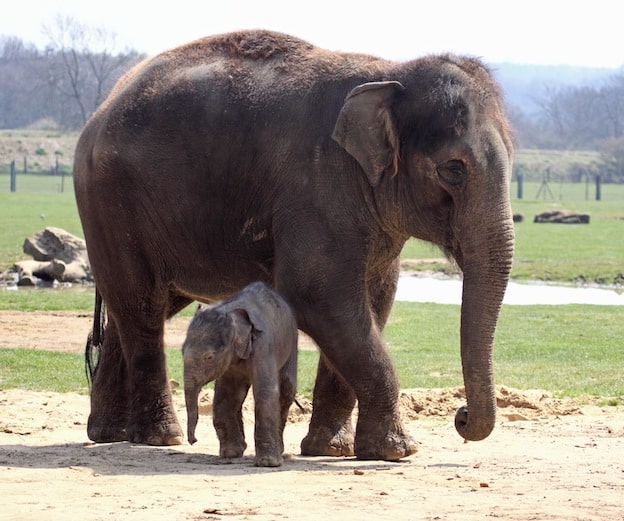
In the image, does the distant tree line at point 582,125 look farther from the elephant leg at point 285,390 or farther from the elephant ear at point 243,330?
the elephant ear at point 243,330

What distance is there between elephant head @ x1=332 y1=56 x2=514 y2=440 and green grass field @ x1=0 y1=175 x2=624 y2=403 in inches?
37.0

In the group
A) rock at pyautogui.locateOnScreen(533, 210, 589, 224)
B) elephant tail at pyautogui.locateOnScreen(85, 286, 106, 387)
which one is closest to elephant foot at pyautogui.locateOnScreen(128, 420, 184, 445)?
elephant tail at pyautogui.locateOnScreen(85, 286, 106, 387)

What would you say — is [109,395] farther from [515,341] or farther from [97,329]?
[515,341]

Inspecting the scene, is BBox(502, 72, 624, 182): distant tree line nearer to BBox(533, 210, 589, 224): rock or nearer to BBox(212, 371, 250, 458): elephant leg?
BBox(533, 210, 589, 224): rock

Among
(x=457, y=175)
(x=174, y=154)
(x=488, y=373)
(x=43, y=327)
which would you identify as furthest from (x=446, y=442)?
(x=43, y=327)

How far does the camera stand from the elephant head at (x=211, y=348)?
8.38 metres

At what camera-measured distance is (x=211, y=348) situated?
8.38 metres

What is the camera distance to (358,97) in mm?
9117

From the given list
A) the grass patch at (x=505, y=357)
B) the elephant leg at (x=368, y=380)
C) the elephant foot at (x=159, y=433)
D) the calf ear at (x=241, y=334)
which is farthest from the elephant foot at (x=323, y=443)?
the grass patch at (x=505, y=357)

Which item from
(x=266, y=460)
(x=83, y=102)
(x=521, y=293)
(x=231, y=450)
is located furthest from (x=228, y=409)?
(x=83, y=102)

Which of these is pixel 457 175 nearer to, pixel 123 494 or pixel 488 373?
pixel 488 373

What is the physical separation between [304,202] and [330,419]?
5.34 ft

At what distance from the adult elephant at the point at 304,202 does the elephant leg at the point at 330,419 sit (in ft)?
0.04

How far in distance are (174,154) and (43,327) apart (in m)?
9.67
